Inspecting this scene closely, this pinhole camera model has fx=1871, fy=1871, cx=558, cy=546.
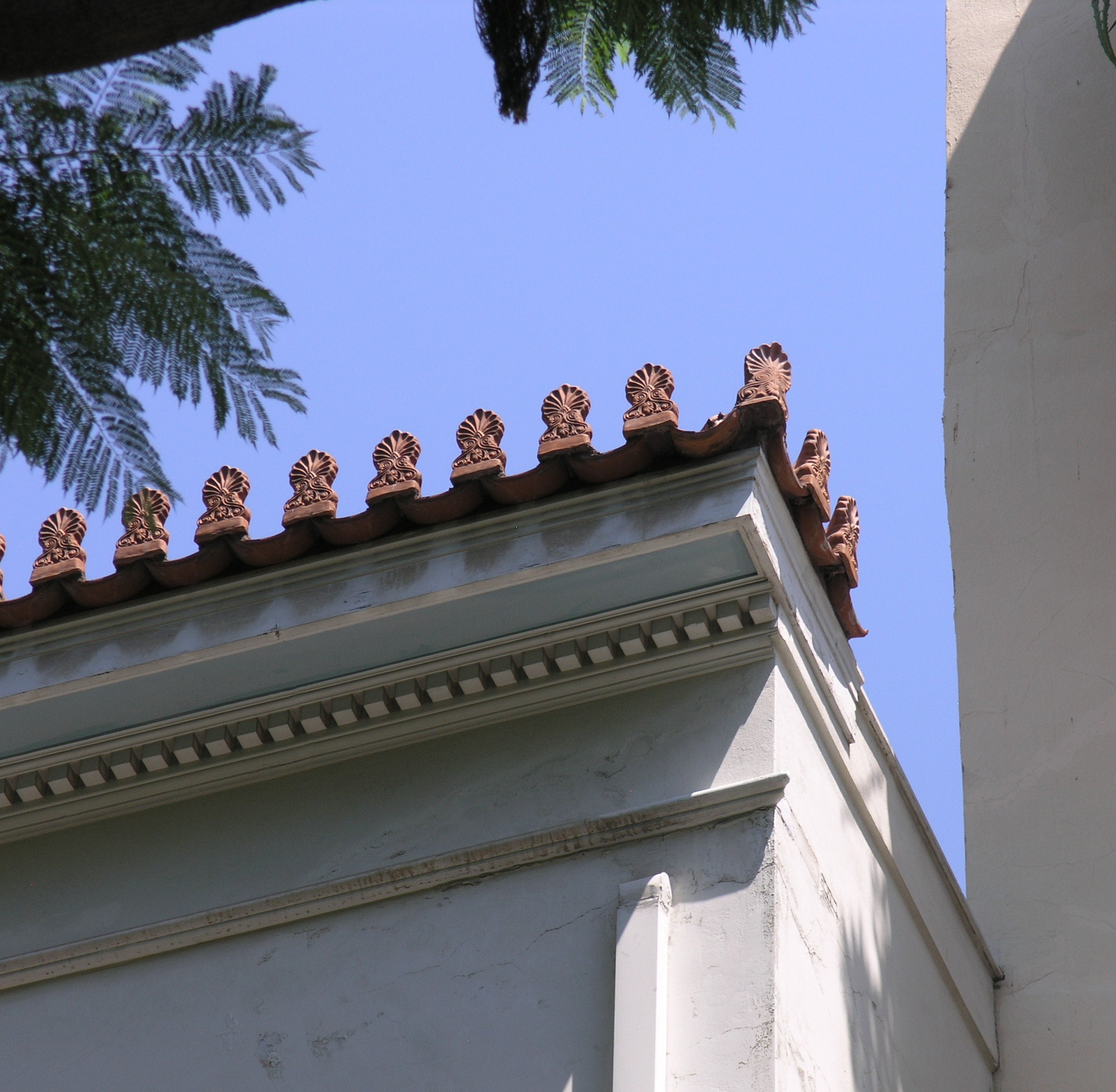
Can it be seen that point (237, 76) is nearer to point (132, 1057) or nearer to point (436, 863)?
point (436, 863)

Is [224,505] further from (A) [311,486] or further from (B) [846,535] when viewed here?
(B) [846,535]

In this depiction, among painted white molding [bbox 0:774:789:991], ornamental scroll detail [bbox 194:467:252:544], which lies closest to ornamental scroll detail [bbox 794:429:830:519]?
painted white molding [bbox 0:774:789:991]

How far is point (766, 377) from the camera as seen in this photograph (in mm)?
6039

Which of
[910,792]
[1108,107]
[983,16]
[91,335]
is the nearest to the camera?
[91,335]

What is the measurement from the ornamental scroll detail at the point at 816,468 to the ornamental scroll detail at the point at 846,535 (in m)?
0.16

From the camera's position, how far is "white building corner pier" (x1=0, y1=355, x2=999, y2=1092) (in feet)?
17.9

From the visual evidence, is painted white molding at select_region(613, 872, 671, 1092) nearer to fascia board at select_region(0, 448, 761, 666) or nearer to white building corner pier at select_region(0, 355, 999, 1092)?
white building corner pier at select_region(0, 355, 999, 1092)

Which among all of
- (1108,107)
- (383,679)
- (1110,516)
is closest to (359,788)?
(383,679)

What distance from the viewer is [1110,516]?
28.2ft

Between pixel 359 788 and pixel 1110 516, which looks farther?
pixel 1110 516

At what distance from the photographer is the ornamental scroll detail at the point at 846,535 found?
6.52 metres

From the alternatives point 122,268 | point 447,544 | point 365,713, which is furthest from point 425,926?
point 122,268

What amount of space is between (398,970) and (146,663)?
1.33 meters

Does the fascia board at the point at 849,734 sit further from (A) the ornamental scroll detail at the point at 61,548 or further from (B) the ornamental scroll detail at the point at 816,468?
(A) the ornamental scroll detail at the point at 61,548
